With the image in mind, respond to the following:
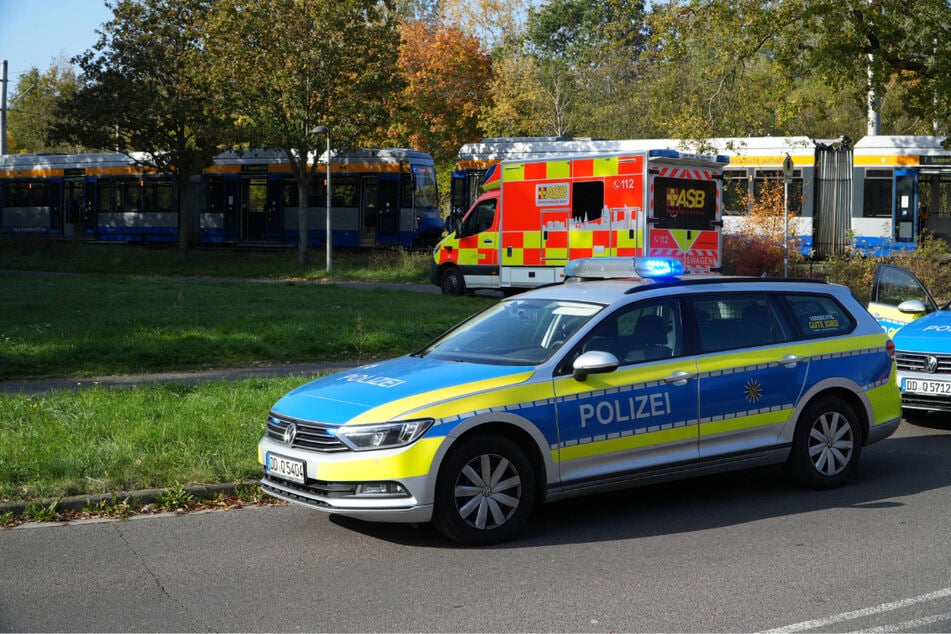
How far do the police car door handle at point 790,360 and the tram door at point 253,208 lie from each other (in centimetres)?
3175

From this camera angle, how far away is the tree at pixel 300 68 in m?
30.5

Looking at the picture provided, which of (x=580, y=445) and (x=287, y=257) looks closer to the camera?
(x=580, y=445)

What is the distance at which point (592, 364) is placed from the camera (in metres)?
6.57

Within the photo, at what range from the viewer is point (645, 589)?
18.1 feet

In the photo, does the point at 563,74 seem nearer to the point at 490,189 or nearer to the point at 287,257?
the point at 287,257

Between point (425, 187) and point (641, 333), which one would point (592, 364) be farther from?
point (425, 187)

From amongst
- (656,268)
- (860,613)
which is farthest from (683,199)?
(860,613)

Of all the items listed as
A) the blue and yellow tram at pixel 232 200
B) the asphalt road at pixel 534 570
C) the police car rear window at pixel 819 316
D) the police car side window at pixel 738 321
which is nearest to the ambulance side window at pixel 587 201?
the police car rear window at pixel 819 316

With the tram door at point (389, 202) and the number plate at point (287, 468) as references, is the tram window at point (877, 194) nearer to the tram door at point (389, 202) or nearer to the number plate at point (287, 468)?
the tram door at point (389, 202)

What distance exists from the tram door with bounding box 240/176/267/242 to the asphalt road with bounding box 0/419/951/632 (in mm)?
31315

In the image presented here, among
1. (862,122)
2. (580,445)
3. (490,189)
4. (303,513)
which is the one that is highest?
(862,122)

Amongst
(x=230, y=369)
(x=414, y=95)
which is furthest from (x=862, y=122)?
(x=230, y=369)

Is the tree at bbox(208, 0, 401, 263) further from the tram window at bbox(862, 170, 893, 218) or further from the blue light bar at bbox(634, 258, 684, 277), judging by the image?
the blue light bar at bbox(634, 258, 684, 277)

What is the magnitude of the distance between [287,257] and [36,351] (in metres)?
21.5
